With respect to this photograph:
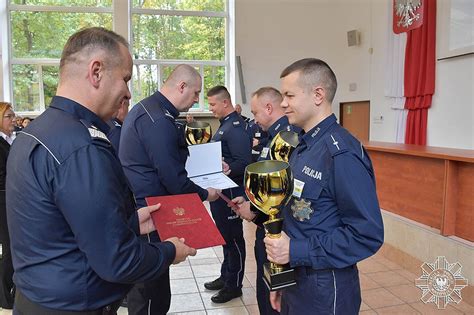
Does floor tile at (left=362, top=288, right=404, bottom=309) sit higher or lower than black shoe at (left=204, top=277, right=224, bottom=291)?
higher

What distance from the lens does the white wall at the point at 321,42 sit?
24.1 ft

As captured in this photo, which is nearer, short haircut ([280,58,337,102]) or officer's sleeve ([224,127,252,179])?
short haircut ([280,58,337,102])

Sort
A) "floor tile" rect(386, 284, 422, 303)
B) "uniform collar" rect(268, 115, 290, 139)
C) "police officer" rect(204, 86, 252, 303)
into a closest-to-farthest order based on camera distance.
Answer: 1. "uniform collar" rect(268, 115, 290, 139)
2. "floor tile" rect(386, 284, 422, 303)
3. "police officer" rect(204, 86, 252, 303)

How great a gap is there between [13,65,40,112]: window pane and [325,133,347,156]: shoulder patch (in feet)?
26.7

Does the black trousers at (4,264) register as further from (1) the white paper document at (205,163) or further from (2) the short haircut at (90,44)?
(2) the short haircut at (90,44)

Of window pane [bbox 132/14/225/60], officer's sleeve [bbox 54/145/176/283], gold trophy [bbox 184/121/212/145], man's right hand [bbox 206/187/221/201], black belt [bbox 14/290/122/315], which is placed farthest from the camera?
window pane [bbox 132/14/225/60]

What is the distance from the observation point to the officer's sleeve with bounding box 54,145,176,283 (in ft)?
3.13

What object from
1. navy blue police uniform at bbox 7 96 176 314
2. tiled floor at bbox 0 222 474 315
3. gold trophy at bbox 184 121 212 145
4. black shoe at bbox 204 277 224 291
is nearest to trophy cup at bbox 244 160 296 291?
navy blue police uniform at bbox 7 96 176 314

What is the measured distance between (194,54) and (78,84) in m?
7.72

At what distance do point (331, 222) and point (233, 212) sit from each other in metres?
1.75

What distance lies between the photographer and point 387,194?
3.68 m

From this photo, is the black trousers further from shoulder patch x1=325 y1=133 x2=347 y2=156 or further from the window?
the window

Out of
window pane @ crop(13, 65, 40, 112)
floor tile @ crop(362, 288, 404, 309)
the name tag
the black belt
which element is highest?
window pane @ crop(13, 65, 40, 112)

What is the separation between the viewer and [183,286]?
3.23m
